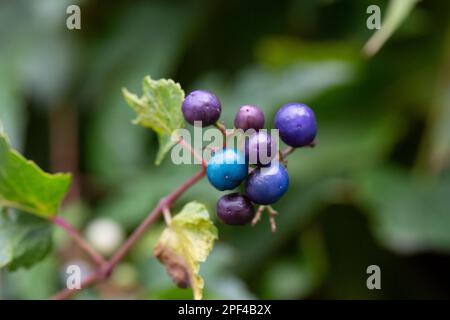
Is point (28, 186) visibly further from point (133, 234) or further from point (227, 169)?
point (227, 169)

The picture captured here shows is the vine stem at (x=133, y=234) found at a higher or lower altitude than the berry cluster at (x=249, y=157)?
lower

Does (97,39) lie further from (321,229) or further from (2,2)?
(321,229)

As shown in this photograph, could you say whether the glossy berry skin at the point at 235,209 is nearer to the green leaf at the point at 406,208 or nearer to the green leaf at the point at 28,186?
the green leaf at the point at 28,186

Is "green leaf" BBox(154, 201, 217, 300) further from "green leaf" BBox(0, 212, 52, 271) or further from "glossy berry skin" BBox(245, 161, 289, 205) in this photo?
"green leaf" BBox(0, 212, 52, 271)

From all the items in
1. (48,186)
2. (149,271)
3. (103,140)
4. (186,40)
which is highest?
(186,40)

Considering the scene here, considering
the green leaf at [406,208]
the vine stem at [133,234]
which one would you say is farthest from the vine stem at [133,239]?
the green leaf at [406,208]

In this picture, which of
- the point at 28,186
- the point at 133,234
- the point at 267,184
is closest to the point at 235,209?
the point at 267,184

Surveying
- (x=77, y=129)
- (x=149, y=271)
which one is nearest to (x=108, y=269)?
(x=149, y=271)
